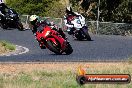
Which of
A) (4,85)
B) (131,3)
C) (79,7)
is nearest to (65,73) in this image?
(4,85)

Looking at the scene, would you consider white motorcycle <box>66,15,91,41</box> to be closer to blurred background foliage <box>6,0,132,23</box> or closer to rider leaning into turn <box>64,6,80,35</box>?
rider leaning into turn <box>64,6,80,35</box>

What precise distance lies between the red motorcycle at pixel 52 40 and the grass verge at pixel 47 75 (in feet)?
10.9

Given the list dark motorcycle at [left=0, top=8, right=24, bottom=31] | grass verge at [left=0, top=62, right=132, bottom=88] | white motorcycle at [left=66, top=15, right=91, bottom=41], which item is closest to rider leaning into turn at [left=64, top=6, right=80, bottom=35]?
white motorcycle at [left=66, top=15, right=91, bottom=41]

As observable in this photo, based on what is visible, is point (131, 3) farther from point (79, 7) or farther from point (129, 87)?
point (129, 87)

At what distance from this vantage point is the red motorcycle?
63.0 feet

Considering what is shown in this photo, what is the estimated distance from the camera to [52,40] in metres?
19.5

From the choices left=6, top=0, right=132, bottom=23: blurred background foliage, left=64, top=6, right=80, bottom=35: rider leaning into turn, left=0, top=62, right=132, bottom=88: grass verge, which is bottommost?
left=6, top=0, right=132, bottom=23: blurred background foliage

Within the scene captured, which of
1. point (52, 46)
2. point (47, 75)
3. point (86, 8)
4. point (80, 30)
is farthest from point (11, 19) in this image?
point (47, 75)

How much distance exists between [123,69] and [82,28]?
13615 millimetres

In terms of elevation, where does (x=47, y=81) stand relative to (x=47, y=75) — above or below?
above

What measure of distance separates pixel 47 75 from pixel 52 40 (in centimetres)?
690

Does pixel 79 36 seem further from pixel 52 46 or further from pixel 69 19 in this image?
pixel 52 46

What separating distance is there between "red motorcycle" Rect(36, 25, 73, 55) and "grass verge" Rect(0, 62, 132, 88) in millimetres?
3331

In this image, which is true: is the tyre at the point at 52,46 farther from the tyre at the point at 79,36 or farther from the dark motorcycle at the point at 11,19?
the dark motorcycle at the point at 11,19
